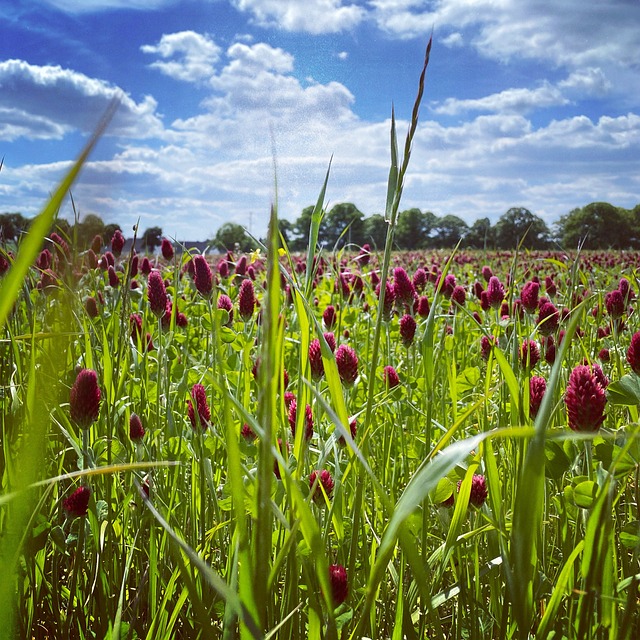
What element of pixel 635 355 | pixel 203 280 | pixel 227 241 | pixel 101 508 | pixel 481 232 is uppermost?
pixel 481 232

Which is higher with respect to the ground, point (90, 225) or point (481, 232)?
point (481, 232)

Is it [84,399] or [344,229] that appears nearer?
[84,399]

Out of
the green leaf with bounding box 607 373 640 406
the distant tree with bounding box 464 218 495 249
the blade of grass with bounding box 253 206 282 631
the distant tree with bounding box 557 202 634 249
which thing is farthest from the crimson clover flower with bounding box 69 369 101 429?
the distant tree with bounding box 557 202 634 249

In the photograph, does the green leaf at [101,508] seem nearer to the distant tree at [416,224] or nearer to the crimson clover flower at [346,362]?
the crimson clover flower at [346,362]

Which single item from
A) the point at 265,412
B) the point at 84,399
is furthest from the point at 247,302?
the point at 265,412

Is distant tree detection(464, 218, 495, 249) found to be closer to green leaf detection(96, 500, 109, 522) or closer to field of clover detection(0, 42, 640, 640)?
field of clover detection(0, 42, 640, 640)

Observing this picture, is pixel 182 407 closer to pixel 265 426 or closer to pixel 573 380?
pixel 573 380

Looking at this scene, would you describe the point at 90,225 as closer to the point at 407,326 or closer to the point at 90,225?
the point at 90,225

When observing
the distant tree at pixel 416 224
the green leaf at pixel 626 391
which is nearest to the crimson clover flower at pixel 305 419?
the green leaf at pixel 626 391

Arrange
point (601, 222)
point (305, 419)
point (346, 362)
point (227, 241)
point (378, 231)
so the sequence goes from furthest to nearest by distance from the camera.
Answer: point (601, 222) → point (378, 231) → point (227, 241) → point (346, 362) → point (305, 419)

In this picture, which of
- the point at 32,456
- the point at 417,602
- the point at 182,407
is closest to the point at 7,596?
the point at 32,456

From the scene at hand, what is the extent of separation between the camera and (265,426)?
1.31ft

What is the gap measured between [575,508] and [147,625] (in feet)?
2.69

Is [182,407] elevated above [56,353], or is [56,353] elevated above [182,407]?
[56,353]
